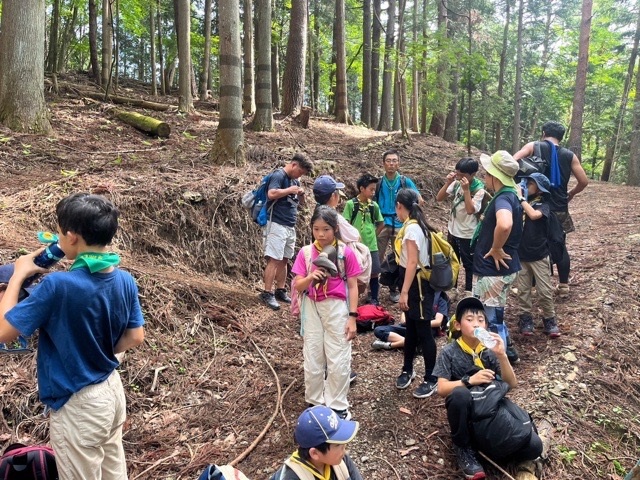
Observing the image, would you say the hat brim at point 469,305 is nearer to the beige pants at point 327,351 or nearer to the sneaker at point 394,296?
the beige pants at point 327,351

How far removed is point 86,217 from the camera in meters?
2.24

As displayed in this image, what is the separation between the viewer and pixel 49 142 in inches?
329

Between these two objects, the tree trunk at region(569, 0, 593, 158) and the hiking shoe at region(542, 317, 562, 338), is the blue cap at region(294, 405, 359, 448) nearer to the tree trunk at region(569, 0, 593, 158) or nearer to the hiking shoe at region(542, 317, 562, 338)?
the hiking shoe at region(542, 317, 562, 338)

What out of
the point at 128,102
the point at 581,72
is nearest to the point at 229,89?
the point at 128,102

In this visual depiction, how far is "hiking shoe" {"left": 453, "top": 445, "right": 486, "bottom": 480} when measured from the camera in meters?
3.13

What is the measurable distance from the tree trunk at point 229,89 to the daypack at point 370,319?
4033 mm

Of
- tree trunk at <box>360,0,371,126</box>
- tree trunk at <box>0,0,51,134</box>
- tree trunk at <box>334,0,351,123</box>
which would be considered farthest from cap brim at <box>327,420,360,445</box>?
tree trunk at <box>360,0,371,126</box>

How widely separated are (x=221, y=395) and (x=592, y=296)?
4991 mm

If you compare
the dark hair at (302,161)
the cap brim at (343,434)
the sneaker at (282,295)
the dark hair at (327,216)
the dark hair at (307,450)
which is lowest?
the sneaker at (282,295)

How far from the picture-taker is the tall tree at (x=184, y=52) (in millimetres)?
12695

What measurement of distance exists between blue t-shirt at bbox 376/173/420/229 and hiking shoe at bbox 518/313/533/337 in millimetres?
2263

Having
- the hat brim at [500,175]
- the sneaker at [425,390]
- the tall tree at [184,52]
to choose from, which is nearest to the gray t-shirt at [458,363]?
the sneaker at [425,390]

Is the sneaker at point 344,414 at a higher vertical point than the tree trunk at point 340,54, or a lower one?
lower

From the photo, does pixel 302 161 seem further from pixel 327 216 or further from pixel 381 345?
pixel 381 345
